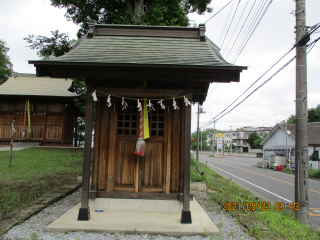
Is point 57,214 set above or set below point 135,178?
below

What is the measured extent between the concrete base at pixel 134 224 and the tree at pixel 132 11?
1117 centimetres

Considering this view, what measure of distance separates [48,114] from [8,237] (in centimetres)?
1768

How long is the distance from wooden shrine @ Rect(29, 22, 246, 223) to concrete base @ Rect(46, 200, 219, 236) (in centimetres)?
26

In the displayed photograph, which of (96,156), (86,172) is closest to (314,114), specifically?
(96,156)

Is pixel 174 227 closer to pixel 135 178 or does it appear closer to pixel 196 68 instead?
pixel 135 178

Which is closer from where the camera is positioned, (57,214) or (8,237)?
(8,237)

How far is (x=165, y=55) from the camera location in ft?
18.6

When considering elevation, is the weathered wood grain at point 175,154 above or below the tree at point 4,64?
below

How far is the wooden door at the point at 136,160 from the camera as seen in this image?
5.68m

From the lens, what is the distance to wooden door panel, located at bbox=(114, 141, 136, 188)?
571cm

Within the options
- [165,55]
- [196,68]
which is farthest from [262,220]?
[165,55]

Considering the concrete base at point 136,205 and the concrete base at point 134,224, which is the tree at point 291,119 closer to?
the concrete base at point 136,205
